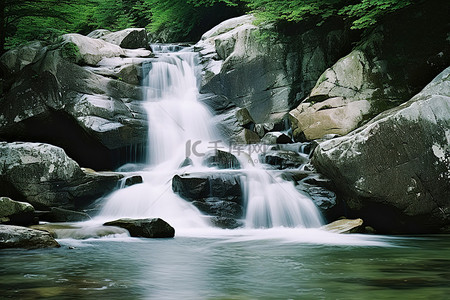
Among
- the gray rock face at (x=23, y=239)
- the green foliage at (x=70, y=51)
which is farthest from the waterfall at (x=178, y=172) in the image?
the gray rock face at (x=23, y=239)

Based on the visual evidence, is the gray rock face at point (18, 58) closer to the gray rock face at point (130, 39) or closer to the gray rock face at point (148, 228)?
the gray rock face at point (130, 39)

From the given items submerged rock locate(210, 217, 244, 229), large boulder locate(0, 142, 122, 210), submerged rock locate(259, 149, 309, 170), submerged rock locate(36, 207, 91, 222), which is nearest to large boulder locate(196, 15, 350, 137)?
submerged rock locate(259, 149, 309, 170)

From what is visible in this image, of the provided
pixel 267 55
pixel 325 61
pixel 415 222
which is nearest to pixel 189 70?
pixel 267 55

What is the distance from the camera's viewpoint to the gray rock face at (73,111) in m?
11.1

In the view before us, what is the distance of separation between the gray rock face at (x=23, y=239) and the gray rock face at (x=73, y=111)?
525 centimetres

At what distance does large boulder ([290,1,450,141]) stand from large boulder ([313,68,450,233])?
3.81 m

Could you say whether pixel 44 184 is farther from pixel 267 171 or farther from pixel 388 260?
pixel 388 260

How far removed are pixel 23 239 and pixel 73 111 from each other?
6.11m

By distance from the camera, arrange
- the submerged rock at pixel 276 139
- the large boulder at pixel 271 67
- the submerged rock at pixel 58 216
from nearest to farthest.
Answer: the submerged rock at pixel 58 216 < the submerged rock at pixel 276 139 < the large boulder at pixel 271 67

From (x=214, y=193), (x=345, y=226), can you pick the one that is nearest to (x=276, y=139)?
(x=214, y=193)

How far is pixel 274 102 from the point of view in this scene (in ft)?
45.9

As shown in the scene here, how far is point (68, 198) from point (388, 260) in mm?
6583

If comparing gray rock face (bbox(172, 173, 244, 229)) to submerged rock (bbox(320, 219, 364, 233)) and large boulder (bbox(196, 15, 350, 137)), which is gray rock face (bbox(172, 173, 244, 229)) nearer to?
submerged rock (bbox(320, 219, 364, 233))

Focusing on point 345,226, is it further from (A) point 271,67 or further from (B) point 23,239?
(A) point 271,67
